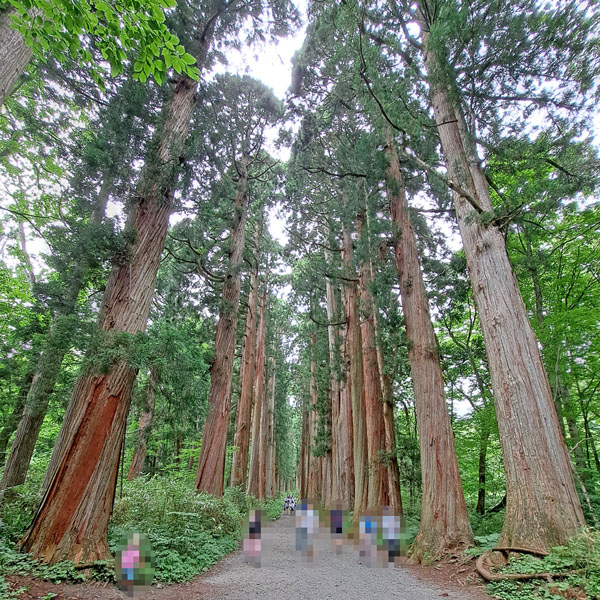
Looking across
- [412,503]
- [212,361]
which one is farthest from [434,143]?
[412,503]

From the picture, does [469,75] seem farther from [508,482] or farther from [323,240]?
[323,240]

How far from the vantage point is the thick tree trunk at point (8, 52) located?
3.41 meters


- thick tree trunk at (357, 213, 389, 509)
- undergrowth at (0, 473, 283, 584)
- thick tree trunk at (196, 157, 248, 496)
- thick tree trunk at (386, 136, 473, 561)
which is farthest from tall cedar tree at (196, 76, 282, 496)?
thick tree trunk at (386, 136, 473, 561)

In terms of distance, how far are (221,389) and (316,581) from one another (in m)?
5.04

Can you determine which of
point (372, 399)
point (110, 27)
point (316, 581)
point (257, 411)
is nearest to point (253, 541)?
point (316, 581)

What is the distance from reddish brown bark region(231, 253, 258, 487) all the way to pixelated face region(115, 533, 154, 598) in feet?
26.9

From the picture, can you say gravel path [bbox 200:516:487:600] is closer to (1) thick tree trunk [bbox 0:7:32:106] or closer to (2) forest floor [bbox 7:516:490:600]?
(2) forest floor [bbox 7:516:490:600]

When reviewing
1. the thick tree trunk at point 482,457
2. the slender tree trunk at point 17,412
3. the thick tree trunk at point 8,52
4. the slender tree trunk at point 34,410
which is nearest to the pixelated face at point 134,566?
the slender tree trunk at point 34,410

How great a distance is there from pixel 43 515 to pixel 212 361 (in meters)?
5.10

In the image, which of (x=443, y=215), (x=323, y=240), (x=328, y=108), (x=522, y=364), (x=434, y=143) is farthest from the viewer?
(x=323, y=240)

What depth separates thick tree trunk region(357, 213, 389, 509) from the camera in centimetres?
786

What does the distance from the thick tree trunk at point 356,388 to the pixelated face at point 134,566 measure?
19.2 ft

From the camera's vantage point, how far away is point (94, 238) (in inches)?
179

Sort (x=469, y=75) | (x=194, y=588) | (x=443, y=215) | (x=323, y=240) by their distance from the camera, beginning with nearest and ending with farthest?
1. (x=194, y=588)
2. (x=469, y=75)
3. (x=443, y=215)
4. (x=323, y=240)
